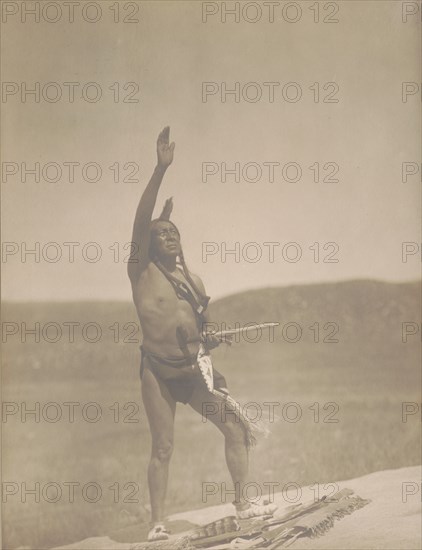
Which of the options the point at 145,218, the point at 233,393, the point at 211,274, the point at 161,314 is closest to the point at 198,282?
the point at 211,274

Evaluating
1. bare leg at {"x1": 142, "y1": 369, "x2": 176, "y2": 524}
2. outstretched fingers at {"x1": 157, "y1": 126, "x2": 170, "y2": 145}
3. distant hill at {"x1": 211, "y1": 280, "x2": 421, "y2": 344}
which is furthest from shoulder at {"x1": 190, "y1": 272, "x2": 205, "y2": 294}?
outstretched fingers at {"x1": 157, "y1": 126, "x2": 170, "y2": 145}

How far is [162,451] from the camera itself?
7.80ft

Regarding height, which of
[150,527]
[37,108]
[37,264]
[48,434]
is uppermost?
[37,108]

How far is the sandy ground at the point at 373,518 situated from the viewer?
2.36 m

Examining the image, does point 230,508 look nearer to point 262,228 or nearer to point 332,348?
point 332,348

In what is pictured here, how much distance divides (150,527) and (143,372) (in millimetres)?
454

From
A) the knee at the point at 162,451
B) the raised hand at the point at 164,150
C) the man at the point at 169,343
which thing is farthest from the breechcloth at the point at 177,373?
the raised hand at the point at 164,150

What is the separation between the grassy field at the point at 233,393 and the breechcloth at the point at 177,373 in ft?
0.16

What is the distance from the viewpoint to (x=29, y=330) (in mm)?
2402

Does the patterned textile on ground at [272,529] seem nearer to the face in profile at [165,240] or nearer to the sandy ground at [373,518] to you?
the sandy ground at [373,518]

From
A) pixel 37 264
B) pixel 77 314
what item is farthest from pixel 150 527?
pixel 37 264

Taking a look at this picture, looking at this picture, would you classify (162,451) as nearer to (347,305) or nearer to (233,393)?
(233,393)

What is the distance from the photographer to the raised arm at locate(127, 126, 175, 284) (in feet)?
7.89

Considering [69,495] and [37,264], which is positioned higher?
[37,264]
